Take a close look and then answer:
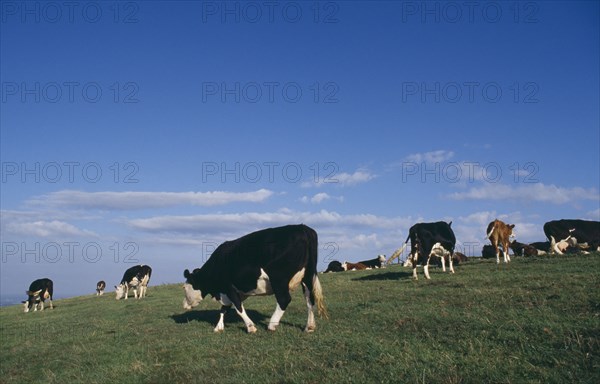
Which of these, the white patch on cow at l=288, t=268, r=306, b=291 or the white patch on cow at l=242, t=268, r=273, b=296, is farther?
the white patch on cow at l=242, t=268, r=273, b=296

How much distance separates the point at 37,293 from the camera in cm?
3322

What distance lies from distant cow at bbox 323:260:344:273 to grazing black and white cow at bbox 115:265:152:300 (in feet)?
52.2

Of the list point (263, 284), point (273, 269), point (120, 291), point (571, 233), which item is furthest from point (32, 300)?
point (571, 233)

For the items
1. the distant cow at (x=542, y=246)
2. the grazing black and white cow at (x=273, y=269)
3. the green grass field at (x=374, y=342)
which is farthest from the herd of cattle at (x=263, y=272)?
the distant cow at (x=542, y=246)

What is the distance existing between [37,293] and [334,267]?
2339cm

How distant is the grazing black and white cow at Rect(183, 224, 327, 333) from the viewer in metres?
13.0

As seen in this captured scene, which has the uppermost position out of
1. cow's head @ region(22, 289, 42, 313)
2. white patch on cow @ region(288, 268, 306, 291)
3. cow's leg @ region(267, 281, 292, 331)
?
white patch on cow @ region(288, 268, 306, 291)

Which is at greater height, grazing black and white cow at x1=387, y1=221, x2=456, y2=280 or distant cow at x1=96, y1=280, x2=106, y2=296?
grazing black and white cow at x1=387, y1=221, x2=456, y2=280

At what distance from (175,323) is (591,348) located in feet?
43.8

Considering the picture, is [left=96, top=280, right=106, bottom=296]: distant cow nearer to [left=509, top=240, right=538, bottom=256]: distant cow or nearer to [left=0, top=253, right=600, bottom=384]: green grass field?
[left=0, top=253, right=600, bottom=384]: green grass field

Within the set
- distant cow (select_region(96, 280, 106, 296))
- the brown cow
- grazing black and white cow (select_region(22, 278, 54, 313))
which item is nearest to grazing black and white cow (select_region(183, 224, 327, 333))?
the brown cow

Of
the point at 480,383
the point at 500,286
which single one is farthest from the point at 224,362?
the point at 500,286

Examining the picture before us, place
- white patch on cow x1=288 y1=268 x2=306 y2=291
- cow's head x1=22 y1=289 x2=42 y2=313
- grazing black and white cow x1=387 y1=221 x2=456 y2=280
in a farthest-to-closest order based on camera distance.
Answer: cow's head x1=22 y1=289 x2=42 y2=313 → grazing black and white cow x1=387 y1=221 x2=456 y2=280 → white patch on cow x1=288 y1=268 x2=306 y2=291

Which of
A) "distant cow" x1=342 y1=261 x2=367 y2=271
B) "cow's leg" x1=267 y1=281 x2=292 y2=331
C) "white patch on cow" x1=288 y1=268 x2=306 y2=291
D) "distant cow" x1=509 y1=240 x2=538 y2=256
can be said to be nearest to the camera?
"cow's leg" x1=267 y1=281 x2=292 y2=331
